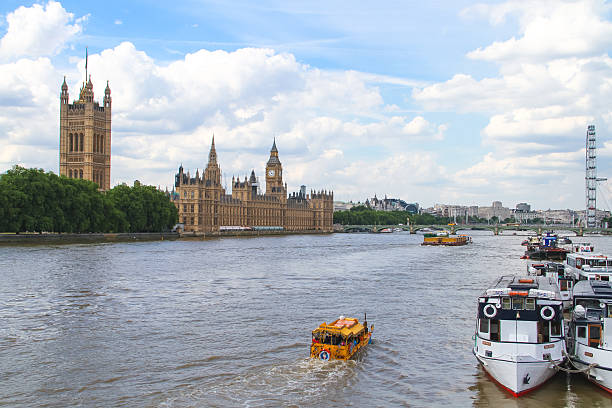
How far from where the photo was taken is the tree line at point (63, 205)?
78312 millimetres

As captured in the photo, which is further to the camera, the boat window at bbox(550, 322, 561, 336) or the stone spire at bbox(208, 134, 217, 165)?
the stone spire at bbox(208, 134, 217, 165)

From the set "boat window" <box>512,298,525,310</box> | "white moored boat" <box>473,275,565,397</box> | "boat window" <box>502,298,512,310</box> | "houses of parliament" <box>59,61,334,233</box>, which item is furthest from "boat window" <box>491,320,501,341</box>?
"houses of parliament" <box>59,61,334,233</box>

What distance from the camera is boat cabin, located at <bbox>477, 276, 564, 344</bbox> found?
1925cm

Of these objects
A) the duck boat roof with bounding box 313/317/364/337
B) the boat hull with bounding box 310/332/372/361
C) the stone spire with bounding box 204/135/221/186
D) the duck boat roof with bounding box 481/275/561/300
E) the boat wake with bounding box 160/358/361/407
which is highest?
the stone spire with bounding box 204/135/221/186

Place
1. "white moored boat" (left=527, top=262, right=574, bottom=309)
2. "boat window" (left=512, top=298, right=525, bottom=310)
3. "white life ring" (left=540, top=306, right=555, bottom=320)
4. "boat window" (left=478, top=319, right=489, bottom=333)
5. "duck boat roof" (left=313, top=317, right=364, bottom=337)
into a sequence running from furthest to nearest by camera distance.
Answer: "white moored boat" (left=527, top=262, right=574, bottom=309), "duck boat roof" (left=313, top=317, right=364, bottom=337), "boat window" (left=478, top=319, right=489, bottom=333), "boat window" (left=512, top=298, right=525, bottom=310), "white life ring" (left=540, top=306, right=555, bottom=320)

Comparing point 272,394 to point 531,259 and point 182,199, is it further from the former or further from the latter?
point 182,199

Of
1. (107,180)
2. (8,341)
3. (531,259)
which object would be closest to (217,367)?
(8,341)

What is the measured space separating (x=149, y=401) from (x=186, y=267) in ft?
124

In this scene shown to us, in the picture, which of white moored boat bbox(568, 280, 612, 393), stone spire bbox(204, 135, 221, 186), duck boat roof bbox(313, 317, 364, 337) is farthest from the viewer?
stone spire bbox(204, 135, 221, 186)

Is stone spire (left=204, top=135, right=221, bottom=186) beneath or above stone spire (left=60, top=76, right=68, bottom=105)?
beneath

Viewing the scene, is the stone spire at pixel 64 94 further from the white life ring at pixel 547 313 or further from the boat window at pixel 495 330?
the white life ring at pixel 547 313

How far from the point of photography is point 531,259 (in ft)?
234

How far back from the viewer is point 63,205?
85875mm

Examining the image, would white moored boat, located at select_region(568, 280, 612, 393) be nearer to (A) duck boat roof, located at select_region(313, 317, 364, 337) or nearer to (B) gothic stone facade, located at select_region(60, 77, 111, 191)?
(A) duck boat roof, located at select_region(313, 317, 364, 337)
